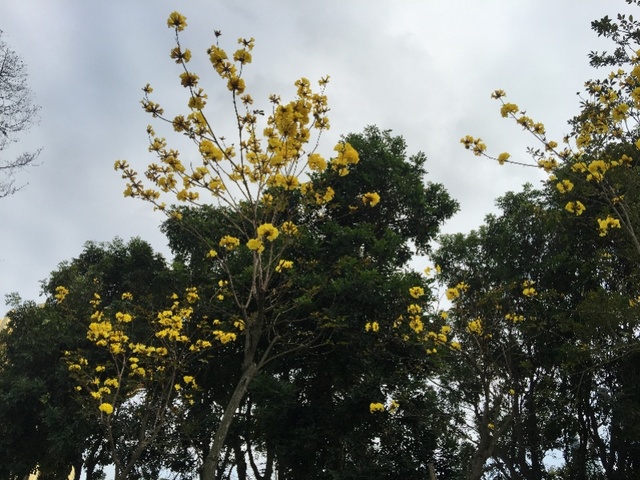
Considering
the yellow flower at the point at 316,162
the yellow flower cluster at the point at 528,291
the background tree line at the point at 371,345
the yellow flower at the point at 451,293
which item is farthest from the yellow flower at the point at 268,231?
the yellow flower cluster at the point at 528,291

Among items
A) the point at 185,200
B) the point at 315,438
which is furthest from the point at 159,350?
the point at 185,200

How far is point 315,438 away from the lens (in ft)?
33.8

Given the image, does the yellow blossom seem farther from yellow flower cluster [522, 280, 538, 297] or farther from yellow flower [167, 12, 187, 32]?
→ yellow flower [167, 12, 187, 32]

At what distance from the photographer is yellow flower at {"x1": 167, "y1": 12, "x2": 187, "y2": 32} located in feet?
12.5

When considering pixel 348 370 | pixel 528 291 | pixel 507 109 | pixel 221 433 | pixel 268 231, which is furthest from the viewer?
pixel 348 370

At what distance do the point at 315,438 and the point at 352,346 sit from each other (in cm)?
206

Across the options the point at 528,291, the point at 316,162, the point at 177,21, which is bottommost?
the point at 316,162

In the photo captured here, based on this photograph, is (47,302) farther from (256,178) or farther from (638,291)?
(638,291)

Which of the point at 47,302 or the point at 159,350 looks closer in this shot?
the point at 159,350

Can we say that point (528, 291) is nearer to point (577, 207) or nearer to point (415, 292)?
point (415, 292)

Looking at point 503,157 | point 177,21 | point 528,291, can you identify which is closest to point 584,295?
point 528,291

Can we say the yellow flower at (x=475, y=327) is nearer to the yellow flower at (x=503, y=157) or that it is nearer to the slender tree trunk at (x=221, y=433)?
the yellow flower at (x=503, y=157)

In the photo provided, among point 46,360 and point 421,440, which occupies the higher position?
point 46,360

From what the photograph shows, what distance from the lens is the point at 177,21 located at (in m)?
3.83
